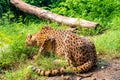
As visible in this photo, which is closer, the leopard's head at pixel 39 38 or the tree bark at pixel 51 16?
the leopard's head at pixel 39 38

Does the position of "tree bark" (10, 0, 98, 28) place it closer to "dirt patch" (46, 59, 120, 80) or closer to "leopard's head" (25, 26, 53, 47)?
Answer: "leopard's head" (25, 26, 53, 47)

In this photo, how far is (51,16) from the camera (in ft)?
36.8

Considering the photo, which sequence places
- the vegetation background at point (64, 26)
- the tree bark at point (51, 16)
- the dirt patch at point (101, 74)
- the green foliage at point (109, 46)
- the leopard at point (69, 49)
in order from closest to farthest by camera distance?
the dirt patch at point (101, 74) → the leopard at point (69, 49) → the vegetation background at point (64, 26) → the green foliage at point (109, 46) → the tree bark at point (51, 16)

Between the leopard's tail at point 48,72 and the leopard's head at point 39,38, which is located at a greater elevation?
the leopard's head at point 39,38

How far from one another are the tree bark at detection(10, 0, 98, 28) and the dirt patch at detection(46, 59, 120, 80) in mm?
3037

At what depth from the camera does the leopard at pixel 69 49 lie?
640cm

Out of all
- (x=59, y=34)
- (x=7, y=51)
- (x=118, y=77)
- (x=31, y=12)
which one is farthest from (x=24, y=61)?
(x=31, y=12)

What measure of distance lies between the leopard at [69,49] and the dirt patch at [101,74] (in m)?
0.10

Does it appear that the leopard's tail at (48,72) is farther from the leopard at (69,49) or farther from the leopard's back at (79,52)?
the leopard's back at (79,52)

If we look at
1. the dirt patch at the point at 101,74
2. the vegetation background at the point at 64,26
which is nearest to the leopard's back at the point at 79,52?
the dirt patch at the point at 101,74

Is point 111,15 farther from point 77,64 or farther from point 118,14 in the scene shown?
point 77,64

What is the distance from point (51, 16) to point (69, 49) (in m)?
4.70

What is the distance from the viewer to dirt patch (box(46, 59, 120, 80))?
6.27m

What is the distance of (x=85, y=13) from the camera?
11.2 m
